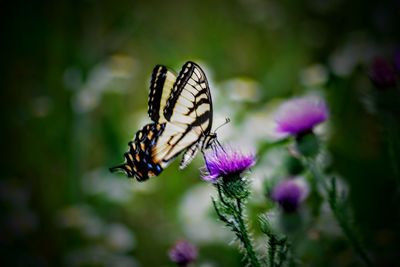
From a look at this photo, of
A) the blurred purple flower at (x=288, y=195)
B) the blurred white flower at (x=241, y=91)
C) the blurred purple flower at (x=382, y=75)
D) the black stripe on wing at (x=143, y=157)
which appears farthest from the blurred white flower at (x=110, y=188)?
the blurred purple flower at (x=382, y=75)

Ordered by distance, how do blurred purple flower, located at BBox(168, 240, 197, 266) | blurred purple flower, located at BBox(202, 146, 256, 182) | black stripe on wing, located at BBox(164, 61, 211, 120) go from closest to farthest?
1. blurred purple flower, located at BBox(202, 146, 256, 182)
2. blurred purple flower, located at BBox(168, 240, 197, 266)
3. black stripe on wing, located at BBox(164, 61, 211, 120)

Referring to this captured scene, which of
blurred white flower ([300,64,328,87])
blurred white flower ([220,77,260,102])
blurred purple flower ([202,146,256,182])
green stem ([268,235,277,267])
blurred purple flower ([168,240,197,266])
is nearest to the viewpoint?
green stem ([268,235,277,267])

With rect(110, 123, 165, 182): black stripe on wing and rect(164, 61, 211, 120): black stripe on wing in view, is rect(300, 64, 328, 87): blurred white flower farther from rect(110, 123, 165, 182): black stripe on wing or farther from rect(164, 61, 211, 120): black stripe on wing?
rect(110, 123, 165, 182): black stripe on wing

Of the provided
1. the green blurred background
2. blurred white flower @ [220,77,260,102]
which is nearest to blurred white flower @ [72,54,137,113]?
the green blurred background

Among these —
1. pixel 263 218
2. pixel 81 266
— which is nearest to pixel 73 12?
pixel 81 266

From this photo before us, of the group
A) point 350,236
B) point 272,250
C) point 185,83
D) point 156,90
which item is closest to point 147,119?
point 156,90

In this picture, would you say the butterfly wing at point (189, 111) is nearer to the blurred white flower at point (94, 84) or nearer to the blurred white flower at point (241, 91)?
the blurred white flower at point (241, 91)

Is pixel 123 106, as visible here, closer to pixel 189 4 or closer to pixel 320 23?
pixel 189 4
